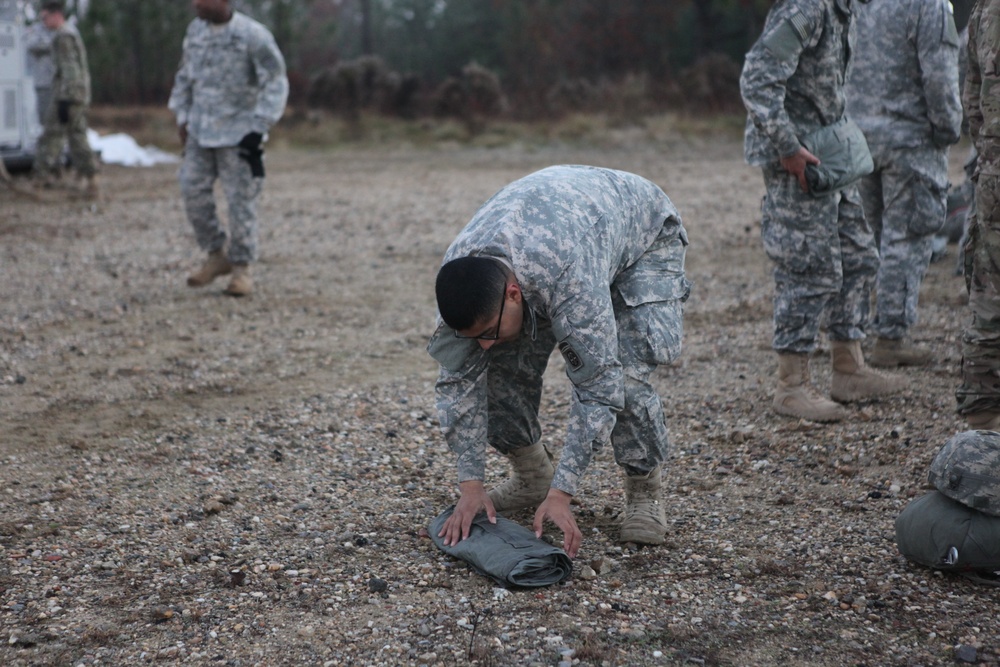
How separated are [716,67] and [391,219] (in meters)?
13.7

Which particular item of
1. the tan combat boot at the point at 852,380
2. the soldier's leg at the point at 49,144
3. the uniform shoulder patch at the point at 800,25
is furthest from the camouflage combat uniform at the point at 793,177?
the soldier's leg at the point at 49,144

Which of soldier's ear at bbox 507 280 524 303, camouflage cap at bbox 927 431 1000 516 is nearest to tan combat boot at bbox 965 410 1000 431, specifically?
camouflage cap at bbox 927 431 1000 516

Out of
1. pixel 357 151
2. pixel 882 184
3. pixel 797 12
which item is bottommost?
pixel 357 151

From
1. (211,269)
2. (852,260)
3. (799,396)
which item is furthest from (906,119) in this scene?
(211,269)

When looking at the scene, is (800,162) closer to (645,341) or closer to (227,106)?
(645,341)

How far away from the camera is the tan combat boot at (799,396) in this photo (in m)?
4.49

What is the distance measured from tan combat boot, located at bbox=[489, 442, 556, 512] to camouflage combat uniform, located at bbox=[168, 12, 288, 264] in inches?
147

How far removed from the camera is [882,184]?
5.08 metres

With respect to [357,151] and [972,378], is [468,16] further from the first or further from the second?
[972,378]

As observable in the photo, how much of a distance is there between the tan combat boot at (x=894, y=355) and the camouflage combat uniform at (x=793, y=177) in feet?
2.26

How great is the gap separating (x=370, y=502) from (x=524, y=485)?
576mm

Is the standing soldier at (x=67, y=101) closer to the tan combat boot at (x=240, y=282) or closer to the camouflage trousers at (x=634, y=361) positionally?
the tan combat boot at (x=240, y=282)

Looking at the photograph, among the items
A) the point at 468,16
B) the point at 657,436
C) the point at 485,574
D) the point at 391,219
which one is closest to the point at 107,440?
the point at 485,574

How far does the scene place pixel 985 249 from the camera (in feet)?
11.8
